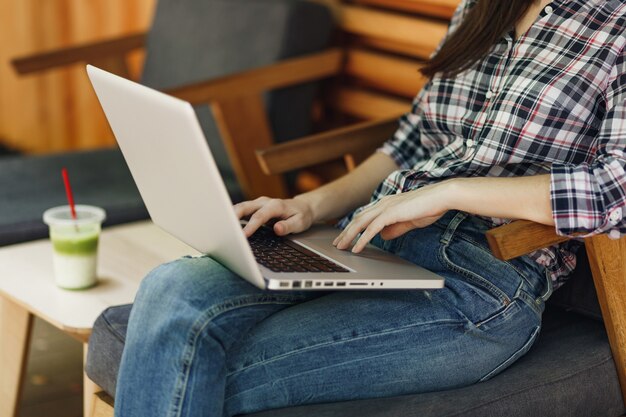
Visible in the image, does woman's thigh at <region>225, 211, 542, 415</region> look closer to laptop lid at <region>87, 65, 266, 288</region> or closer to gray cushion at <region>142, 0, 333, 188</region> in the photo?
laptop lid at <region>87, 65, 266, 288</region>

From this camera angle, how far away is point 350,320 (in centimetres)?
142

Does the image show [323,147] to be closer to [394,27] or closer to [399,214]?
[399,214]

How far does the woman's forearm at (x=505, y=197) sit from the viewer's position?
1.41 metres

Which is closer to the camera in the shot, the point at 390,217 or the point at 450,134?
the point at 390,217

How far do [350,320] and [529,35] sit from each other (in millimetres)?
565

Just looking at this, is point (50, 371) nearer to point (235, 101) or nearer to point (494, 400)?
point (235, 101)

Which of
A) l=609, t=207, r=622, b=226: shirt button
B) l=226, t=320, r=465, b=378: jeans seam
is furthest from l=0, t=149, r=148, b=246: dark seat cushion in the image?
l=609, t=207, r=622, b=226: shirt button

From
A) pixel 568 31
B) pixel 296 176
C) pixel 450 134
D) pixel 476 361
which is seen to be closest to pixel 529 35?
pixel 568 31

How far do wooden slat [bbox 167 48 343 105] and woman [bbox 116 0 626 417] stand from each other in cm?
87

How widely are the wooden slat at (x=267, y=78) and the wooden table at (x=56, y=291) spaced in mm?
447

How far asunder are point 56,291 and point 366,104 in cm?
125

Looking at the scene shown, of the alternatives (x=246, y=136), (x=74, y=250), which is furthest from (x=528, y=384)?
(x=246, y=136)

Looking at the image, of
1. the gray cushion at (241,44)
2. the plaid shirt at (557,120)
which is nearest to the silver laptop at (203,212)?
the plaid shirt at (557,120)

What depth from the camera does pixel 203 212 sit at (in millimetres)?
1312
